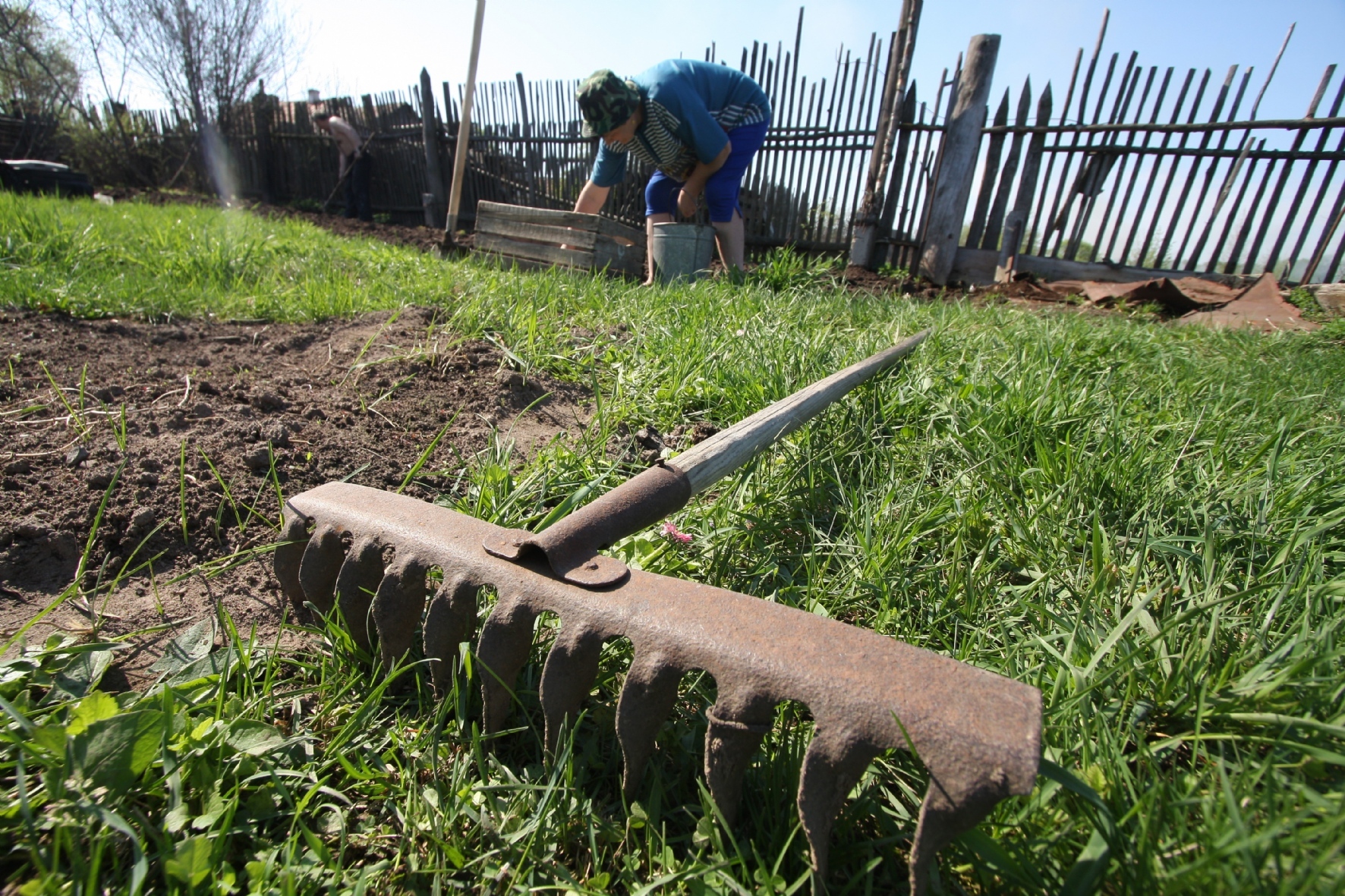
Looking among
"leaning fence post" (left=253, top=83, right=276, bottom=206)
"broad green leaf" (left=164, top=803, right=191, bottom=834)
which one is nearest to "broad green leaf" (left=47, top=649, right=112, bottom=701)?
"broad green leaf" (left=164, top=803, right=191, bottom=834)

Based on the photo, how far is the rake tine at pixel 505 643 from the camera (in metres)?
1.06

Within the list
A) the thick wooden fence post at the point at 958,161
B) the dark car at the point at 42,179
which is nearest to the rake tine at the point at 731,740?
the thick wooden fence post at the point at 958,161

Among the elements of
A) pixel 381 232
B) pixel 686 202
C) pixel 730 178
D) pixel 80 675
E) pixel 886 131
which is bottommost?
pixel 381 232

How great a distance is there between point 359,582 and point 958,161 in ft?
23.3

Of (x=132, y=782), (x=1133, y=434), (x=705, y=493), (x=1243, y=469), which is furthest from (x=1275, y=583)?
(x=132, y=782)

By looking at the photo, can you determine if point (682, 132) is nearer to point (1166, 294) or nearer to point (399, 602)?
point (1166, 294)

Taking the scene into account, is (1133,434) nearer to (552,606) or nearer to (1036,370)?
(1036,370)

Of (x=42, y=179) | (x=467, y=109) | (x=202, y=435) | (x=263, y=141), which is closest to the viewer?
(x=202, y=435)

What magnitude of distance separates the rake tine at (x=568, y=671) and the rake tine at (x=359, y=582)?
0.44 metres

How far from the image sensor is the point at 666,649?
0.94 metres

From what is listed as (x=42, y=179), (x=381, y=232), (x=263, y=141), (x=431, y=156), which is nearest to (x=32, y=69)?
(x=263, y=141)

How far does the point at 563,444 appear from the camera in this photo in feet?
6.97

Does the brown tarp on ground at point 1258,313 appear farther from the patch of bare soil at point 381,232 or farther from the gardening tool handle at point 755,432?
the patch of bare soil at point 381,232

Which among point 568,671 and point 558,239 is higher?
point 558,239
